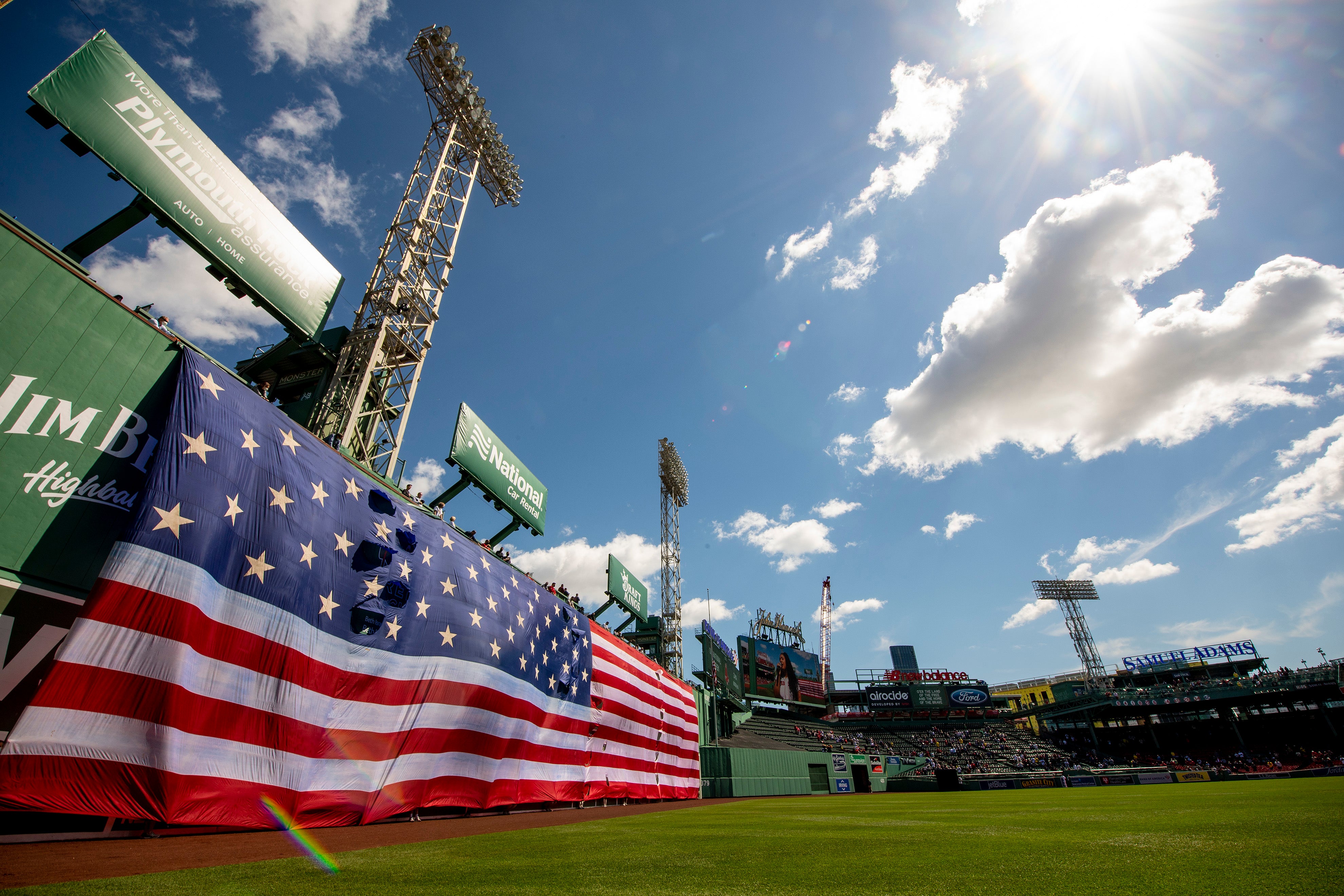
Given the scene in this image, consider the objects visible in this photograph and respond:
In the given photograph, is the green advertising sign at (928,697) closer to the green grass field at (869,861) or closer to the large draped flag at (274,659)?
the large draped flag at (274,659)

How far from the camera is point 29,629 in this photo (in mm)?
7453

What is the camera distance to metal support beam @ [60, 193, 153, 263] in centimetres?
1059

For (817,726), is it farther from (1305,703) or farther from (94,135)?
(94,135)

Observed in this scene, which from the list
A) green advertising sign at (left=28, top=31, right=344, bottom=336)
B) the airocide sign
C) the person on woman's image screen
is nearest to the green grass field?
green advertising sign at (left=28, top=31, right=344, bottom=336)

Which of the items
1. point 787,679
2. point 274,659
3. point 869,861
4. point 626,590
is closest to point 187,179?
point 274,659

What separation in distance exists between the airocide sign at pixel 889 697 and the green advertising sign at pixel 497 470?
47394 mm

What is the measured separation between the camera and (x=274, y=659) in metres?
9.04

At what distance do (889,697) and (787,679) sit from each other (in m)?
13.1

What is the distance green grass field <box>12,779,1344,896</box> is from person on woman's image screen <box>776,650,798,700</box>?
1772 inches

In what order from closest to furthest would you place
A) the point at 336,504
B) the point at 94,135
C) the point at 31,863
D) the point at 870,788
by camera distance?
the point at 31,863 → the point at 94,135 → the point at 336,504 → the point at 870,788

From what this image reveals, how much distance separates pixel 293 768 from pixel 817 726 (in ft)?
172

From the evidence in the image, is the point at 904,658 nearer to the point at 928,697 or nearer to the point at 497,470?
the point at 928,697

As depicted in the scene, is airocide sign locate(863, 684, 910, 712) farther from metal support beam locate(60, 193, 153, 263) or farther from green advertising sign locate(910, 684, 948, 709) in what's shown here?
metal support beam locate(60, 193, 153, 263)

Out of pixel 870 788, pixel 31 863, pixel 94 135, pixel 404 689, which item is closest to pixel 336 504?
pixel 404 689
